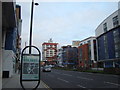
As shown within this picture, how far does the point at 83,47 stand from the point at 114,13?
1494 inches

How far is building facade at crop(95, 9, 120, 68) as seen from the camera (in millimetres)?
62406

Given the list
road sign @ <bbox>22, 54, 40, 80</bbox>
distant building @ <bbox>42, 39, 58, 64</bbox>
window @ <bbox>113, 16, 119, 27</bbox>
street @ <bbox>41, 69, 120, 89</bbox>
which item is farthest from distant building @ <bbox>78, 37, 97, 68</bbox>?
→ road sign @ <bbox>22, 54, 40, 80</bbox>

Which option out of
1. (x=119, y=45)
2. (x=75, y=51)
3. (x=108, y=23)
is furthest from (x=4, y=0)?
(x=75, y=51)

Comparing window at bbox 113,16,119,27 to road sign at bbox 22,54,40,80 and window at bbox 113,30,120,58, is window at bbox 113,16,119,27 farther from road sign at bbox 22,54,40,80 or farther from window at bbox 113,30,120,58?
road sign at bbox 22,54,40,80

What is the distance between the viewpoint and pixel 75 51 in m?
121

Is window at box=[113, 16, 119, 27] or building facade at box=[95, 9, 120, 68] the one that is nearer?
building facade at box=[95, 9, 120, 68]

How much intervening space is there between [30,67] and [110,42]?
61.0 meters

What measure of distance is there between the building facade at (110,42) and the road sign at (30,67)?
170 feet

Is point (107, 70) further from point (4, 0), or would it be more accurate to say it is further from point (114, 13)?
point (114, 13)

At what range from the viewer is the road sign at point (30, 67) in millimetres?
9141

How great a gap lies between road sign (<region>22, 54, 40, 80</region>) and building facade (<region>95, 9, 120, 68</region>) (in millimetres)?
51869

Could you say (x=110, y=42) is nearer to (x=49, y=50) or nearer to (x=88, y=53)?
(x=88, y=53)

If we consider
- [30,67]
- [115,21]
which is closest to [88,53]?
[115,21]

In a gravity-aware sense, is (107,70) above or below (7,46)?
below
